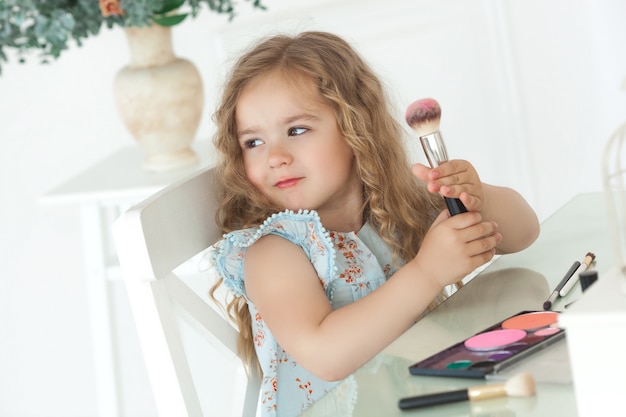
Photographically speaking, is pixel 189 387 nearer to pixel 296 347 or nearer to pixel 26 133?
pixel 296 347

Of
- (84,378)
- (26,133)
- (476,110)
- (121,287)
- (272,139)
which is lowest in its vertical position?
(84,378)

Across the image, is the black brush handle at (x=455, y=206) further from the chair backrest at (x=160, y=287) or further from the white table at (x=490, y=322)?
the chair backrest at (x=160, y=287)

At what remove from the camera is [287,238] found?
3.10 ft

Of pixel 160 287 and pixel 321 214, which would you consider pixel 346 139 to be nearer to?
pixel 321 214

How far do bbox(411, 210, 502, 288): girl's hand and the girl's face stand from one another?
19 cm

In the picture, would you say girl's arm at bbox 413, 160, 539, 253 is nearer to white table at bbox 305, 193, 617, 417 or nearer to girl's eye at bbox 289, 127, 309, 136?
white table at bbox 305, 193, 617, 417

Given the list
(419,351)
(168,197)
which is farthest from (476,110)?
(419,351)

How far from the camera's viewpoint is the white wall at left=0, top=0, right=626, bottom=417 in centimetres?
203

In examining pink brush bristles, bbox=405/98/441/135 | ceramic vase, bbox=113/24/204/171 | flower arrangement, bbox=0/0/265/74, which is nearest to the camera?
pink brush bristles, bbox=405/98/441/135

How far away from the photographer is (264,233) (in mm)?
951

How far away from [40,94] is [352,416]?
68.8 inches

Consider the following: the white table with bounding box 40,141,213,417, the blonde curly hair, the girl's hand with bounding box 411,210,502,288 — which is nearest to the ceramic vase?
the white table with bounding box 40,141,213,417

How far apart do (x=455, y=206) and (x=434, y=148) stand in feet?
0.31

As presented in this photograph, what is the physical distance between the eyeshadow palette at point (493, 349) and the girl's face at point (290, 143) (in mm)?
363
